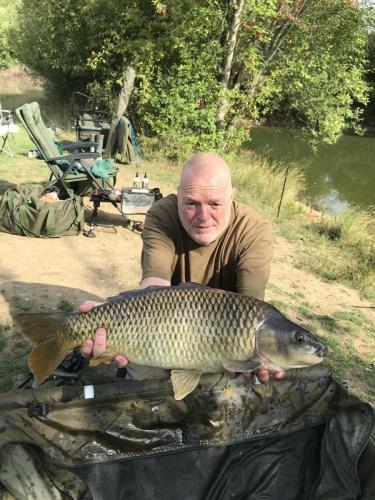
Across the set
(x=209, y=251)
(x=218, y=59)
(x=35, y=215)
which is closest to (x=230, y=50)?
(x=218, y=59)

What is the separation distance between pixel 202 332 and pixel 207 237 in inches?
21.5

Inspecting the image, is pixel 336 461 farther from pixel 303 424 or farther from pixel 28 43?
pixel 28 43

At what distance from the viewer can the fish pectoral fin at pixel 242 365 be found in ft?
3.85

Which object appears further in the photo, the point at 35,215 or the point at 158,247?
the point at 35,215

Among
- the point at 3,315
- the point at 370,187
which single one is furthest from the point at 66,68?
the point at 3,315

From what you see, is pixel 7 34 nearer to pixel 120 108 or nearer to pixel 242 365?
pixel 120 108

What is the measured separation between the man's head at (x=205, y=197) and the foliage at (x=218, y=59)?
6257 mm

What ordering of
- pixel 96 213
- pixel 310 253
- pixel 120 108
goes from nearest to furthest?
pixel 96 213, pixel 310 253, pixel 120 108

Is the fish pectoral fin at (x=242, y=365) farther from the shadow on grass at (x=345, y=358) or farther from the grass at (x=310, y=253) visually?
the shadow on grass at (x=345, y=358)

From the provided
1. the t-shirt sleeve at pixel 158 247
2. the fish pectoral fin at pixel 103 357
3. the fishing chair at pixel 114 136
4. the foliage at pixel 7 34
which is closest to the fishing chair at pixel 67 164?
the fishing chair at pixel 114 136

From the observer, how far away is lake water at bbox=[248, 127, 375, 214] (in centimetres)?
898

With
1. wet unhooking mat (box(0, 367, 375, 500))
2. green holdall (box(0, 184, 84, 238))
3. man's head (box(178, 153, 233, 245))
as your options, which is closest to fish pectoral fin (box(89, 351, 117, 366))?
wet unhooking mat (box(0, 367, 375, 500))

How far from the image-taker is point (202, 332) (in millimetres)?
1177

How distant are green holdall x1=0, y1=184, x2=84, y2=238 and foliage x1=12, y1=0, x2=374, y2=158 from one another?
425cm
